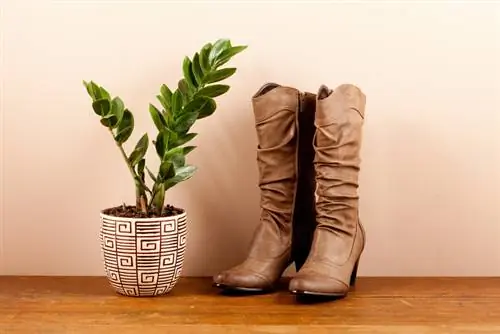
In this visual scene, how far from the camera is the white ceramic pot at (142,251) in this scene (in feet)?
4.80

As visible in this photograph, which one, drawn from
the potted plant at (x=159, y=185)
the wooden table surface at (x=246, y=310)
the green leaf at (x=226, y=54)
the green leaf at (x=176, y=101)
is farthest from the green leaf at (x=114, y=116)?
the wooden table surface at (x=246, y=310)

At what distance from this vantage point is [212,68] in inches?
59.4

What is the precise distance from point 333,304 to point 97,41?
77 cm

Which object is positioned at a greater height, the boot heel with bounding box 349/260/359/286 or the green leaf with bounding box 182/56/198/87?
the green leaf with bounding box 182/56/198/87

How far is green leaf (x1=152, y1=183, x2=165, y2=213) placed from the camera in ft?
4.93

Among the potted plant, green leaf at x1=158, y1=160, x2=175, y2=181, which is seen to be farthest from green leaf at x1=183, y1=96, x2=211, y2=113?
green leaf at x1=158, y1=160, x2=175, y2=181

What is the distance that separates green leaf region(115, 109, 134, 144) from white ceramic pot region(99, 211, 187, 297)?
15 cm

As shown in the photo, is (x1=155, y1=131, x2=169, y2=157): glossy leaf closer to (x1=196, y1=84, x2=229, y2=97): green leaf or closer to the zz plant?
the zz plant

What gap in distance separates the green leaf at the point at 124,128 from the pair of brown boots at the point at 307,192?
252 millimetres

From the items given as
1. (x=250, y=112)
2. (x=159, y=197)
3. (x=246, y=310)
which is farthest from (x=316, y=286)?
(x=250, y=112)

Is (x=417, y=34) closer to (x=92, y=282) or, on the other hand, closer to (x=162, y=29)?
(x=162, y=29)

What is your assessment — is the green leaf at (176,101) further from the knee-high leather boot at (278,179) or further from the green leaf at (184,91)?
the knee-high leather boot at (278,179)

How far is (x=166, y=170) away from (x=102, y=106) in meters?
0.17

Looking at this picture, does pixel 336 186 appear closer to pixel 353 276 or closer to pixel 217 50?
pixel 353 276
